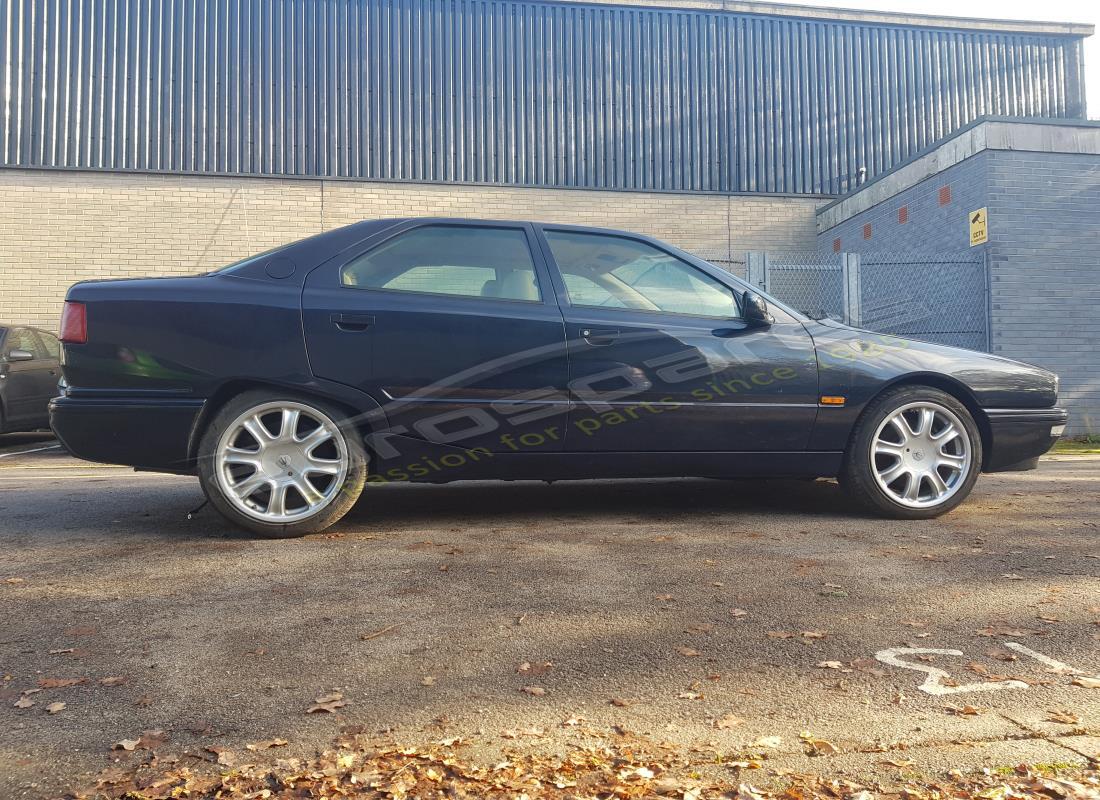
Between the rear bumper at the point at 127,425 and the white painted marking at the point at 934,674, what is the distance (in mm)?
2902

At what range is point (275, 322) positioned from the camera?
12.5ft

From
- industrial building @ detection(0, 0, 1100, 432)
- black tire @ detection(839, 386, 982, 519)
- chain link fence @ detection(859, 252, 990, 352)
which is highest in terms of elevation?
industrial building @ detection(0, 0, 1100, 432)

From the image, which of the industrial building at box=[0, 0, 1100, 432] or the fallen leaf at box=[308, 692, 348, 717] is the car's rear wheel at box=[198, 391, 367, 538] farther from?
the industrial building at box=[0, 0, 1100, 432]

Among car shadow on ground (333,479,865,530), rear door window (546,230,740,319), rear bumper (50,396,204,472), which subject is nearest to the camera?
rear bumper (50,396,204,472)

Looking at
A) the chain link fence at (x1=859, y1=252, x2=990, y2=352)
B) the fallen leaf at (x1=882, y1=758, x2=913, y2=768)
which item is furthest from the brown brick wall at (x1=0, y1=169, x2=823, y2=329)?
the fallen leaf at (x1=882, y1=758, x2=913, y2=768)

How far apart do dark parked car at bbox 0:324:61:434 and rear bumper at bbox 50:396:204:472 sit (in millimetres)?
6286

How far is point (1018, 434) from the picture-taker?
14.9ft

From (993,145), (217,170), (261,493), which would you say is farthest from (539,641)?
(217,170)

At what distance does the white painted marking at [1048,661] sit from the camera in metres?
2.23

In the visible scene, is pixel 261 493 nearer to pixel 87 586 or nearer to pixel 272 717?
pixel 87 586

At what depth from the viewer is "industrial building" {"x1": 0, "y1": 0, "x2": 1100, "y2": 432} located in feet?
45.6

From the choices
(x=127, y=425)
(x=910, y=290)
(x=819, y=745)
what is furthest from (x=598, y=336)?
(x=910, y=290)

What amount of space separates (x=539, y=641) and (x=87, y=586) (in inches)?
66.8

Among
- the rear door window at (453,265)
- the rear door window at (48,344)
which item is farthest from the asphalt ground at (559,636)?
the rear door window at (48,344)
